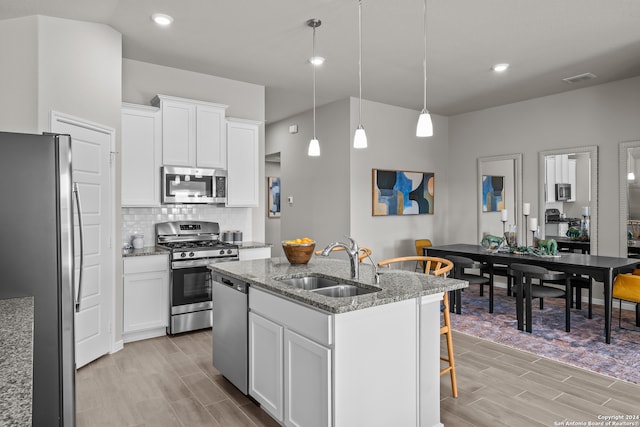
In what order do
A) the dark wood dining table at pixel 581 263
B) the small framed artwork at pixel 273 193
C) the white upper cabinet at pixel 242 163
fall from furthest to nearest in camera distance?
the small framed artwork at pixel 273 193 → the white upper cabinet at pixel 242 163 → the dark wood dining table at pixel 581 263

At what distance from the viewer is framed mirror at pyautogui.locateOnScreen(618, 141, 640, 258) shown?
199 inches

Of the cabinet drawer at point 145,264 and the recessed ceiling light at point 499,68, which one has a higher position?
the recessed ceiling light at point 499,68

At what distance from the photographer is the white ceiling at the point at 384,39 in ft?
10.6

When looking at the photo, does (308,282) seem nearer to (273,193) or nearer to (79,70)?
(79,70)

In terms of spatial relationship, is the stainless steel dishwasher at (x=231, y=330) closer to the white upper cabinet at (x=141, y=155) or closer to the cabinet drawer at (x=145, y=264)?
the cabinet drawer at (x=145, y=264)

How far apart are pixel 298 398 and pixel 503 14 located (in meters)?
3.29

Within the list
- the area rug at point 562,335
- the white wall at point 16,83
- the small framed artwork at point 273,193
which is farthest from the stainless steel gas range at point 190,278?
the small framed artwork at point 273,193

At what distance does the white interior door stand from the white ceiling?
922mm

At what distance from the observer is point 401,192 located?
654 centimetres

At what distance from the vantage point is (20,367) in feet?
3.73

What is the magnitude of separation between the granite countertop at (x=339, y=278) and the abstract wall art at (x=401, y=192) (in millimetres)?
3113

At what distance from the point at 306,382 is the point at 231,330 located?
3.10 ft

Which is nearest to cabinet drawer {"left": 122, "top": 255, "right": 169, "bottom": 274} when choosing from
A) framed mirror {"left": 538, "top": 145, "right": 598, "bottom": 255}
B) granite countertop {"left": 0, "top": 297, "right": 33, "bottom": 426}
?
granite countertop {"left": 0, "top": 297, "right": 33, "bottom": 426}

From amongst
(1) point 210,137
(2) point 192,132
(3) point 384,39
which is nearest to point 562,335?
(3) point 384,39
